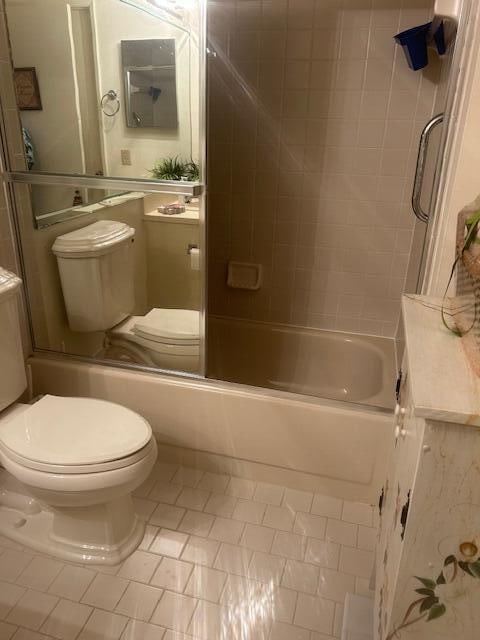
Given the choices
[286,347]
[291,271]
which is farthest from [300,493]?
[291,271]

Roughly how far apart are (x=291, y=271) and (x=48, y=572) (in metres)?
1.62

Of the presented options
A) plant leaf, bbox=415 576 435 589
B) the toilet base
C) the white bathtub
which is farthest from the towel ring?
plant leaf, bbox=415 576 435 589

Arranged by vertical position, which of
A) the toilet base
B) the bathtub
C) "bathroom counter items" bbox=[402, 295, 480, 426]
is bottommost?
the toilet base

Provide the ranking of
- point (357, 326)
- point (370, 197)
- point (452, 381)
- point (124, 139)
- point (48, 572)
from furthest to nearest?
point (357, 326), point (370, 197), point (124, 139), point (48, 572), point (452, 381)

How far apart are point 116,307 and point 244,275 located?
721 millimetres

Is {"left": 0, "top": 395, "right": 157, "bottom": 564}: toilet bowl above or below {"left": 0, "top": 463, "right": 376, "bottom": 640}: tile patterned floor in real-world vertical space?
above

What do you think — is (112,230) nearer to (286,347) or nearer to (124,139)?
(124,139)

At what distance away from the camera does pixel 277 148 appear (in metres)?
2.26

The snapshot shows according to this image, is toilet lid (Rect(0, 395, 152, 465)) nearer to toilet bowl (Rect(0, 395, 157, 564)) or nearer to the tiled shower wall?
toilet bowl (Rect(0, 395, 157, 564))

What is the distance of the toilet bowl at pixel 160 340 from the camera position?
1937mm

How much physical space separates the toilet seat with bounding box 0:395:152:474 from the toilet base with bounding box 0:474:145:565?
0.77 ft

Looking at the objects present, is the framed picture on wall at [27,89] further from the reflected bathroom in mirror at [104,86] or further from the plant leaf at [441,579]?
the plant leaf at [441,579]

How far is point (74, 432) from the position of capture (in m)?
1.49

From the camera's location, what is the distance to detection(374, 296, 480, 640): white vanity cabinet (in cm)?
74
